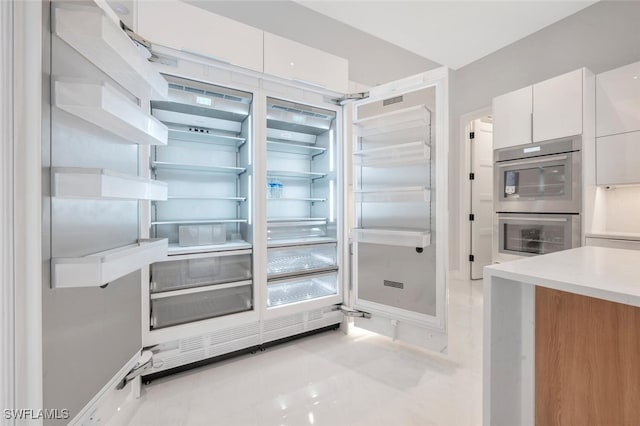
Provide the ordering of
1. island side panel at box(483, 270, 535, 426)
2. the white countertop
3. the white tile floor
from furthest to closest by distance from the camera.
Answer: the white tile floor
island side panel at box(483, 270, 535, 426)
the white countertop

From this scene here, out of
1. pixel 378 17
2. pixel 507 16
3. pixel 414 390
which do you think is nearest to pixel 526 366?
pixel 414 390

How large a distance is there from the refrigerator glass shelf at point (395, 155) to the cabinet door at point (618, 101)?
183 cm

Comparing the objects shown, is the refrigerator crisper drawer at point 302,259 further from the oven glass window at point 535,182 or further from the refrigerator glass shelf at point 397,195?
the oven glass window at point 535,182

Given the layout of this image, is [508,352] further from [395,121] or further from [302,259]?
[302,259]

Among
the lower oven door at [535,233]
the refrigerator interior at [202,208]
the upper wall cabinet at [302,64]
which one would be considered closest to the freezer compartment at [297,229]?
the refrigerator interior at [202,208]

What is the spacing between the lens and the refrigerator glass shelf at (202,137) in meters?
2.13

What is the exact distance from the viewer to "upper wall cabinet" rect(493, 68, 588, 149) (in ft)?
8.42

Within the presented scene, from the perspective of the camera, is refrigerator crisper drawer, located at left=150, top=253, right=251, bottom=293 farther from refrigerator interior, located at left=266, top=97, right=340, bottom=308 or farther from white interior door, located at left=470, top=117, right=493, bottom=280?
white interior door, located at left=470, top=117, right=493, bottom=280

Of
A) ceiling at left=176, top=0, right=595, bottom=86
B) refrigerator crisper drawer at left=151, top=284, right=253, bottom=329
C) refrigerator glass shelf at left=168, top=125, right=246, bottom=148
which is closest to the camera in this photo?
refrigerator crisper drawer at left=151, top=284, right=253, bottom=329

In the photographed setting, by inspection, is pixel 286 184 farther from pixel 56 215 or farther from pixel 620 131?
pixel 620 131

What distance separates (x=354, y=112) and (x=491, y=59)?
9.09ft

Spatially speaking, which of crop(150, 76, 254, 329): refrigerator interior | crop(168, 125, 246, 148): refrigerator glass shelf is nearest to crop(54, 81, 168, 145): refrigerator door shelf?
crop(150, 76, 254, 329): refrigerator interior

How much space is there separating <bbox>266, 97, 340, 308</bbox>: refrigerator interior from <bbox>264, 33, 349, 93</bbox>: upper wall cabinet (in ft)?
0.68

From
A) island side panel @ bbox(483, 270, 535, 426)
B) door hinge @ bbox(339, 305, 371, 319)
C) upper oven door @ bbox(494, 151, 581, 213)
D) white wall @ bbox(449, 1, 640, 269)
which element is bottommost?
door hinge @ bbox(339, 305, 371, 319)
